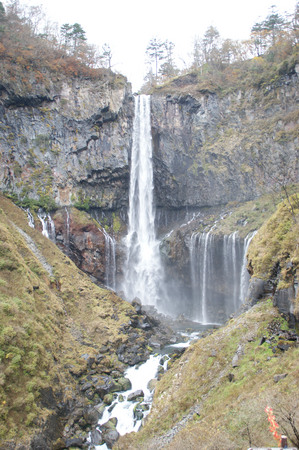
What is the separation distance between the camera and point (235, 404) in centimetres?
792

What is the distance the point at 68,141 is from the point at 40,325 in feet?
75.9

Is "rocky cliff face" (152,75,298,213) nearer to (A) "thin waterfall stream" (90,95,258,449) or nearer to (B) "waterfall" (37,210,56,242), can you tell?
(A) "thin waterfall stream" (90,95,258,449)

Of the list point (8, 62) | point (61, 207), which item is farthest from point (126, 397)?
point (8, 62)

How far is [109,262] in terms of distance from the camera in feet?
102

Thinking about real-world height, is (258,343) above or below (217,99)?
below

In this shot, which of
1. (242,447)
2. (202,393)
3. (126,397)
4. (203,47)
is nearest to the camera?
(242,447)

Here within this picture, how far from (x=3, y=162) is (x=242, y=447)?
98.4 feet

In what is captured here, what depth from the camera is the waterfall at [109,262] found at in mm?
30811

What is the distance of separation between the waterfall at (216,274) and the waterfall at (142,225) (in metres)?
4.36

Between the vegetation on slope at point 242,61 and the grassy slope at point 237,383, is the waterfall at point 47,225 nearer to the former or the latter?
the grassy slope at point 237,383

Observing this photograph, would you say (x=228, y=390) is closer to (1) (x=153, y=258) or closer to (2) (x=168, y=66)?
(1) (x=153, y=258)

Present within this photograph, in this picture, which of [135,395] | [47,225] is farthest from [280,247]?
[47,225]

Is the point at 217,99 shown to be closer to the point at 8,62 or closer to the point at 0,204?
the point at 8,62

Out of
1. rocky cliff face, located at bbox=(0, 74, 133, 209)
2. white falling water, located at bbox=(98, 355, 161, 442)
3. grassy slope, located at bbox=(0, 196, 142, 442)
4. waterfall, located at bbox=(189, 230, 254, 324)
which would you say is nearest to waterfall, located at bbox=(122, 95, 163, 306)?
rocky cliff face, located at bbox=(0, 74, 133, 209)
